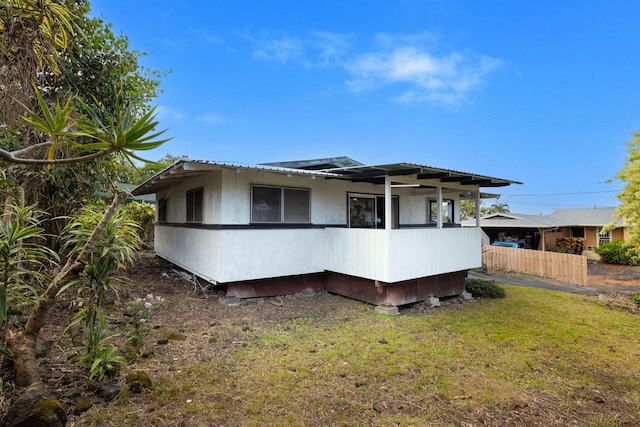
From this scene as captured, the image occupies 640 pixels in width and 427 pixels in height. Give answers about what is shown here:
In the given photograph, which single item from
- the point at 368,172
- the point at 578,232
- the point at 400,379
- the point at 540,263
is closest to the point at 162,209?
the point at 368,172

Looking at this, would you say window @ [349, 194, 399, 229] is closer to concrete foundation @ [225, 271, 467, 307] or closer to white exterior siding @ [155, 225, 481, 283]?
white exterior siding @ [155, 225, 481, 283]

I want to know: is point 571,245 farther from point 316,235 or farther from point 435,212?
point 316,235

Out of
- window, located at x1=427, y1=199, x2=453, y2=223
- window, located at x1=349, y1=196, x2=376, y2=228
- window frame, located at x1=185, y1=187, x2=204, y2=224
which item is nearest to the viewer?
window frame, located at x1=185, y1=187, x2=204, y2=224

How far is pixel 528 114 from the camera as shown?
21.2 metres

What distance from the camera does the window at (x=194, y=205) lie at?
306 inches

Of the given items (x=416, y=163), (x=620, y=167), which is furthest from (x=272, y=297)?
(x=620, y=167)

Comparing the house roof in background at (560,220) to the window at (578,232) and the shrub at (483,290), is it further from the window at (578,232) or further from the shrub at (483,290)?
the shrub at (483,290)

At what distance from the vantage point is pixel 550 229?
23.3 meters

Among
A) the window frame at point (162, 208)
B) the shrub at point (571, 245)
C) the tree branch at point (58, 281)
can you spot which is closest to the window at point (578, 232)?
the shrub at point (571, 245)

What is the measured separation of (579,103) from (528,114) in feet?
8.98

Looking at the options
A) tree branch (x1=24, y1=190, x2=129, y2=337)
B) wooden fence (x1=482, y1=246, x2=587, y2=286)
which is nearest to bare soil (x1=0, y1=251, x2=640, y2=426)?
tree branch (x1=24, y1=190, x2=129, y2=337)

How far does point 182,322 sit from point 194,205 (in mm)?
3790

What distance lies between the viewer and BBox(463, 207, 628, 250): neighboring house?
22172 millimetres

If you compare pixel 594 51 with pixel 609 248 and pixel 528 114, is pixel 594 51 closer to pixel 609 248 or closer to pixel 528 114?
pixel 528 114
